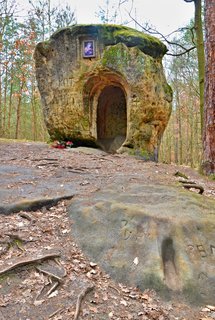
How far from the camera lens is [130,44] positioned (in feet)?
33.3

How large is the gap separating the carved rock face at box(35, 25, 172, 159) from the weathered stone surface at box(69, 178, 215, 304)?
6.10 meters

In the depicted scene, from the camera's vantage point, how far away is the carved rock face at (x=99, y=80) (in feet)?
32.7

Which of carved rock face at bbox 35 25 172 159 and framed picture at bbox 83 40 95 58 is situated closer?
carved rock face at bbox 35 25 172 159

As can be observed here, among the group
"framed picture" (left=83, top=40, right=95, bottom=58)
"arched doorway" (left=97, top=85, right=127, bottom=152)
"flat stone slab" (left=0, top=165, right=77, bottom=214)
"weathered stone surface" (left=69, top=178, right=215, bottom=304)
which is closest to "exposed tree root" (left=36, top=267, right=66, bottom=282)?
"weathered stone surface" (left=69, top=178, right=215, bottom=304)

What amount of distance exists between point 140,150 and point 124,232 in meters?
6.83

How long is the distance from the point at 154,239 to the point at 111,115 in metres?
10.1

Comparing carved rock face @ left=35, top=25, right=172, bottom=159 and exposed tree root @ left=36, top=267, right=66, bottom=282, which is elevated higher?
carved rock face @ left=35, top=25, right=172, bottom=159

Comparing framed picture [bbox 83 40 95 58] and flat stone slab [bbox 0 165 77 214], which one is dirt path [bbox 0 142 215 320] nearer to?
flat stone slab [bbox 0 165 77 214]

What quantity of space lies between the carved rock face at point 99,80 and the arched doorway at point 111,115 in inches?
55.6

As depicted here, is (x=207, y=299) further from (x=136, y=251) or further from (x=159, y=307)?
(x=136, y=251)

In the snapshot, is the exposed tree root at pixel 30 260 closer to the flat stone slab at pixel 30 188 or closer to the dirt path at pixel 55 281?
the dirt path at pixel 55 281

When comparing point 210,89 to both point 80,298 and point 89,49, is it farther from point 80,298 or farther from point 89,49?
point 80,298

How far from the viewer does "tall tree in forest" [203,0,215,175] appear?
23.7 feet

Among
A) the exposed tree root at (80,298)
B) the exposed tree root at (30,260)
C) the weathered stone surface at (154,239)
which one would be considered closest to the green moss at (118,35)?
the weathered stone surface at (154,239)
